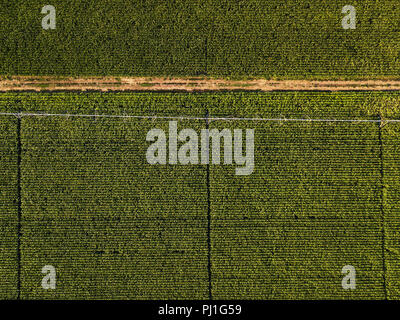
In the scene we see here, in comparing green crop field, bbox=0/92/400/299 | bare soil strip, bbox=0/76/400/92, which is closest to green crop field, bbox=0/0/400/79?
bare soil strip, bbox=0/76/400/92

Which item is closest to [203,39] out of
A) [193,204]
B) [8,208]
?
[193,204]

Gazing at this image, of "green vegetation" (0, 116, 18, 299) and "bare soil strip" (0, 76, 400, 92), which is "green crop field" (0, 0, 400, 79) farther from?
"green vegetation" (0, 116, 18, 299)

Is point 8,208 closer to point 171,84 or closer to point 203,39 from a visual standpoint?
point 171,84

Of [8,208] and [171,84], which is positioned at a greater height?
[171,84]

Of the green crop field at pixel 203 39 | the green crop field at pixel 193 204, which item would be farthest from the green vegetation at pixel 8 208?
the green crop field at pixel 203 39

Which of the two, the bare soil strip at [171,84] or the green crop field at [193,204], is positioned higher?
the bare soil strip at [171,84]

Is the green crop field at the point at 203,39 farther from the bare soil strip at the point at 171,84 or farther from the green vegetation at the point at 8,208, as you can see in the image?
the green vegetation at the point at 8,208
